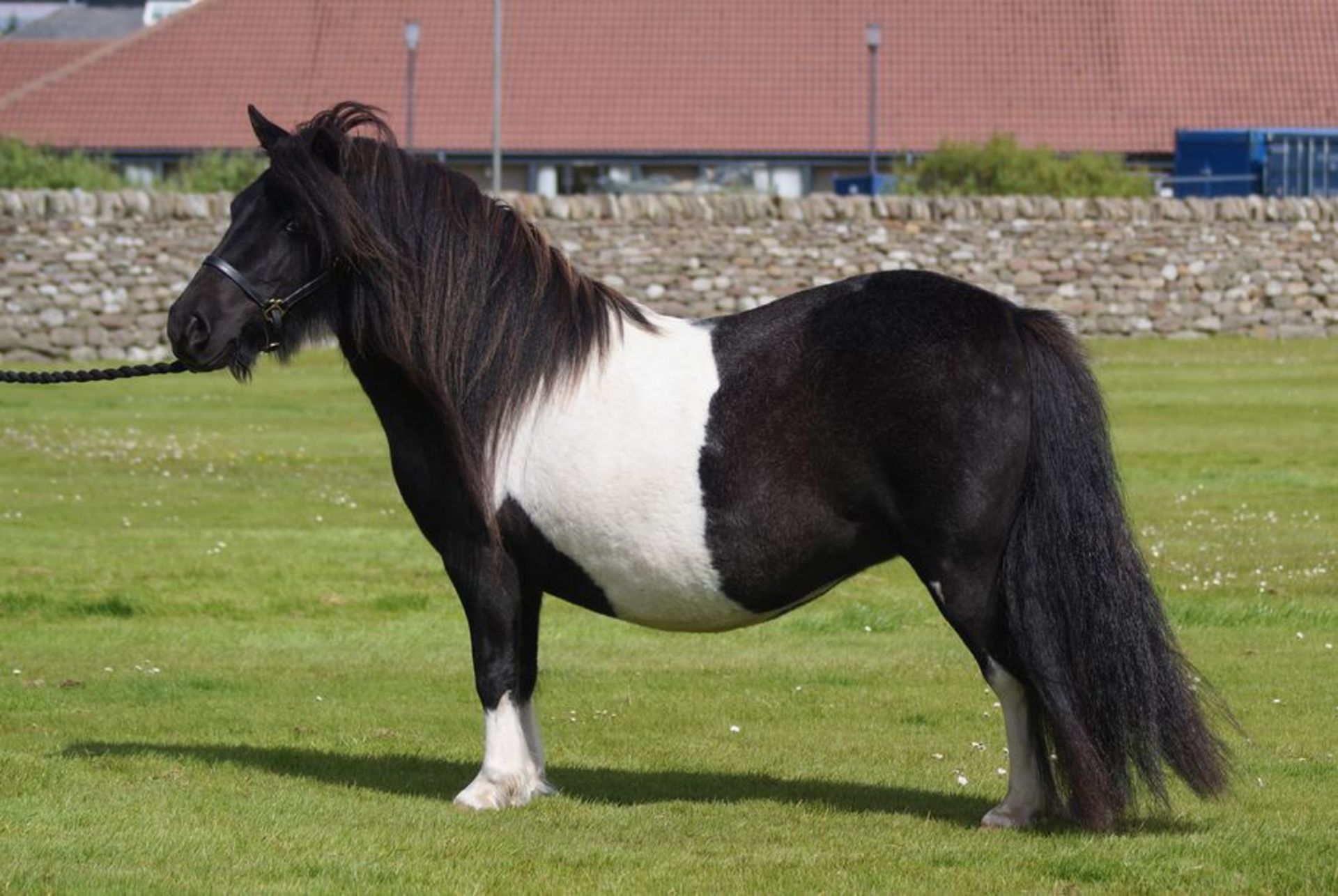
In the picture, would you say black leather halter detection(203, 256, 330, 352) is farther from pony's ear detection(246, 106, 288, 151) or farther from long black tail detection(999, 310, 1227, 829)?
long black tail detection(999, 310, 1227, 829)

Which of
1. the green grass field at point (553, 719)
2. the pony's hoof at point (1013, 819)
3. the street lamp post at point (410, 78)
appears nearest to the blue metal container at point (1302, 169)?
the street lamp post at point (410, 78)

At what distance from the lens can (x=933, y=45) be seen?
58906 mm

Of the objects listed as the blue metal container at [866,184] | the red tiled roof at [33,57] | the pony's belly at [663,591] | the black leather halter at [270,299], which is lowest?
the pony's belly at [663,591]

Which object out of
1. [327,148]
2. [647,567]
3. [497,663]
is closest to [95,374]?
[327,148]

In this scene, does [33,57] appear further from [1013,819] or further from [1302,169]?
[1013,819]

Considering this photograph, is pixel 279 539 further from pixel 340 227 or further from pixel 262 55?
pixel 262 55

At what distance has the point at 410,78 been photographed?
55.6 meters

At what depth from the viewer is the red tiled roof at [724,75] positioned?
5588 centimetres

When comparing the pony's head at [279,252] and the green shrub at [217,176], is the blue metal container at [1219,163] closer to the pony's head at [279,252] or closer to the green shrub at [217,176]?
the green shrub at [217,176]

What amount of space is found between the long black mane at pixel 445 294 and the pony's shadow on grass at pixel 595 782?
4.15 ft

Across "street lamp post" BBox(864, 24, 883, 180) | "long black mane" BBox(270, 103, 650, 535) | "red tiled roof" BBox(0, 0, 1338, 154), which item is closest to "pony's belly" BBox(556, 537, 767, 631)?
"long black mane" BBox(270, 103, 650, 535)

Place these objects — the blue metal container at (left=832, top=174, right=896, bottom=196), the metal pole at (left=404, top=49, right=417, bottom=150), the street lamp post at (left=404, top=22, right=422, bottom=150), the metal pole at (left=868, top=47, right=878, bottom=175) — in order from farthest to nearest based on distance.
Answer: the metal pole at (left=404, top=49, right=417, bottom=150)
the metal pole at (left=868, top=47, right=878, bottom=175)
the street lamp post at (left=404, top=22, right=422, bottom=150)
the blue metal container at (left=832, top=174, right=896, bottom=196)

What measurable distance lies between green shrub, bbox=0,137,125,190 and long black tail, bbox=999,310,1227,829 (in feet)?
117

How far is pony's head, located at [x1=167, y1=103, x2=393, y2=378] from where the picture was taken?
7.31 meters
